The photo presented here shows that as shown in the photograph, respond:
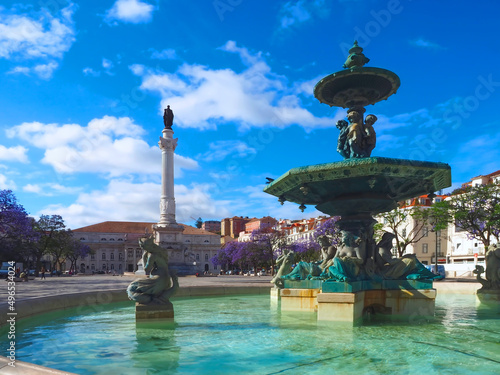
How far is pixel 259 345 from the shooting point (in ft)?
20.2

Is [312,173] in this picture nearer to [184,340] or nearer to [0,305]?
[184,340]

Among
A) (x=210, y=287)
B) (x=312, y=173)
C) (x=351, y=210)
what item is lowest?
(x=210, y=287)

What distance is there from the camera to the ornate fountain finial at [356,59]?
10555mm

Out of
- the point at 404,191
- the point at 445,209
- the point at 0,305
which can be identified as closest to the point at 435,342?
the point at 404,191

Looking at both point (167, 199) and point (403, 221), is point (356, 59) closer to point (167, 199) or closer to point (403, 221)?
point (403, 221)

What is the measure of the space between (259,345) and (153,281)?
2.95 metres

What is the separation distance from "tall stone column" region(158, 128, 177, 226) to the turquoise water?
2096 inches

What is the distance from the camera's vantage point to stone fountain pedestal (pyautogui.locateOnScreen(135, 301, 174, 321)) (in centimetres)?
822

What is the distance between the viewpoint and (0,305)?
25.7 feet

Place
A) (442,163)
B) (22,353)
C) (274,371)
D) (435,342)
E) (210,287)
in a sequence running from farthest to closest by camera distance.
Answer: (210,287), (442,163), (435,342), (22,353), (274,371)

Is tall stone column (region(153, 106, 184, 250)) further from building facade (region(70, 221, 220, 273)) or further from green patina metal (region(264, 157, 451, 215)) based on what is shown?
building facade (region(70, 221, 220, 273))

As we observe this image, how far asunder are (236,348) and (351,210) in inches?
205

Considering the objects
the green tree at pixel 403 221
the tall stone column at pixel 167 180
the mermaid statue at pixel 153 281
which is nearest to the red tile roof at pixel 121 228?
the tall stone column at pixel 167 180

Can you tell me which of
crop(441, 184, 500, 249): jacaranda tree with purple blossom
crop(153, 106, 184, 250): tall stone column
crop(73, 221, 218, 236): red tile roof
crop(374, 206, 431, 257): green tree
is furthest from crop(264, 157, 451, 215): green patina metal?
crop(73, 221, 218, 236): red tile roof
